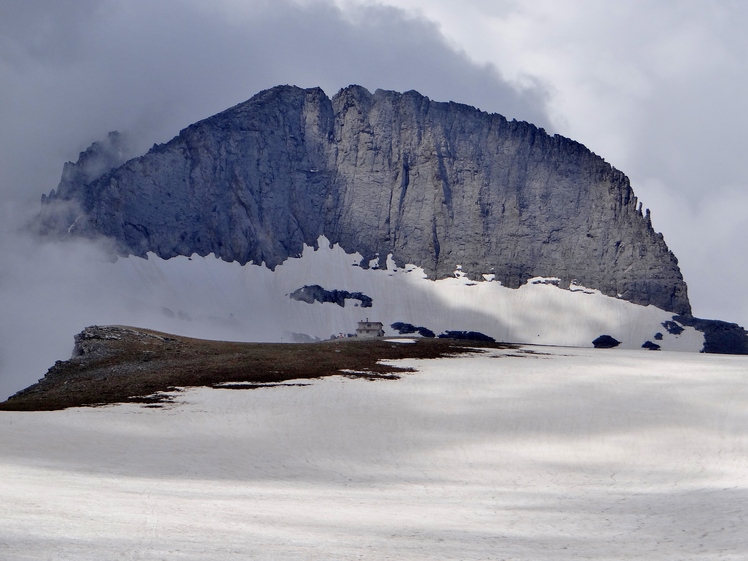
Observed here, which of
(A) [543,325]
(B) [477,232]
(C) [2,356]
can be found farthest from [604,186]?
(C) [2,356]

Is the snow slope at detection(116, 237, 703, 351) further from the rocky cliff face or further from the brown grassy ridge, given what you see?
the brown grassy ridge

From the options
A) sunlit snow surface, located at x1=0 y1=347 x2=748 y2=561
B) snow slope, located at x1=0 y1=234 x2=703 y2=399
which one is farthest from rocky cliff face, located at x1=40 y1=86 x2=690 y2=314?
sunlit snow surface, located at x1=0 y1=347 x2=748 y2=561

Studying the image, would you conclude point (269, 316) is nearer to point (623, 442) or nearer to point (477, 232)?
point (477, 232)

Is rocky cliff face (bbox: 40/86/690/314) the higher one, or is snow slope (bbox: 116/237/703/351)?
rocky cliff face (bbox: 40/86/690/314)

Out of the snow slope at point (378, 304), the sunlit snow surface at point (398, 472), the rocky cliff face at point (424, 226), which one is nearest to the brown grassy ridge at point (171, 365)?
the sunlit snow surface at point (398, 472)

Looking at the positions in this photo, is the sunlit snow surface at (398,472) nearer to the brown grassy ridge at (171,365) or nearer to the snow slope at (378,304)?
the brown grassy ridge at (171,365)

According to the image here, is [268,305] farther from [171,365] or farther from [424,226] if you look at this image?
[171,365]

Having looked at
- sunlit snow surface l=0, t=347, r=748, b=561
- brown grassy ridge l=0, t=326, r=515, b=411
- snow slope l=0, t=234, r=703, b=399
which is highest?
snow slope l=0, t=234, r=703, b=399
